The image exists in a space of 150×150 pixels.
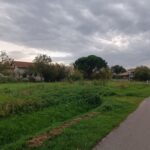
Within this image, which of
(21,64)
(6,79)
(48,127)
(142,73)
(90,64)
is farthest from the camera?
(21,64)

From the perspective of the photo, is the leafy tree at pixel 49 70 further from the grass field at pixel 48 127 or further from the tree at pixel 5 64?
the grass field at pixel 48 127

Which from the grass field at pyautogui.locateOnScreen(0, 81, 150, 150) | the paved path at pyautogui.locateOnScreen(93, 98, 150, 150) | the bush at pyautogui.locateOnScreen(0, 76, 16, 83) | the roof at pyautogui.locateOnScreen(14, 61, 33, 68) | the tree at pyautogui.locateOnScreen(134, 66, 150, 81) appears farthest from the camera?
the roof at pyautogui.locateOnScreen(14, 61, 33, 68)

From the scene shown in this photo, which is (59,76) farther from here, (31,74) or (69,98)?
(69,98)

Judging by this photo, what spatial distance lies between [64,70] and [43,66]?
5.71m

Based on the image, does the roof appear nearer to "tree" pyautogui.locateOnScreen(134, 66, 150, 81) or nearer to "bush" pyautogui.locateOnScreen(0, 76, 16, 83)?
"tree" pyautogui.locateOnScreen(134, 66, 150, 81)

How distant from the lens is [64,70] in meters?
90.2

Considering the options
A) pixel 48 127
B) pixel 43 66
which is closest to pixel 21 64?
pixel 43 66

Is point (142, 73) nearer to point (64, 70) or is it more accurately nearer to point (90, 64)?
point (90, 64)

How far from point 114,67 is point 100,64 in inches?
1441

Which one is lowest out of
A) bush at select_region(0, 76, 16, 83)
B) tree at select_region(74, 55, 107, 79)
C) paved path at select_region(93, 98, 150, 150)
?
paved path at select_region(93, 98, 150, 150)

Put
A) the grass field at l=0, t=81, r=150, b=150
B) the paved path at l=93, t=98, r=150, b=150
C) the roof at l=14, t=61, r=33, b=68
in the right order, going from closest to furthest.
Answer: the paved path at l=93, t=98, r=150, b=150 → the grass field at l=0, t=81, r=150, b=150 → the roof at l=14, t=61, r=33, b=68

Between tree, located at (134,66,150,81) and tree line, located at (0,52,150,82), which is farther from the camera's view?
tree, located at (134,66,150,81)

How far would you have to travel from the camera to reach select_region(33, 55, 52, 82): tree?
295 ft

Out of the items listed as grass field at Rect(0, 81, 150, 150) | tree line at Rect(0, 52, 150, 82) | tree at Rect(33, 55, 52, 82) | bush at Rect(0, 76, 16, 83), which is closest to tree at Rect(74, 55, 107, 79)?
tree line at Rect(0, 52, 150, 82)
